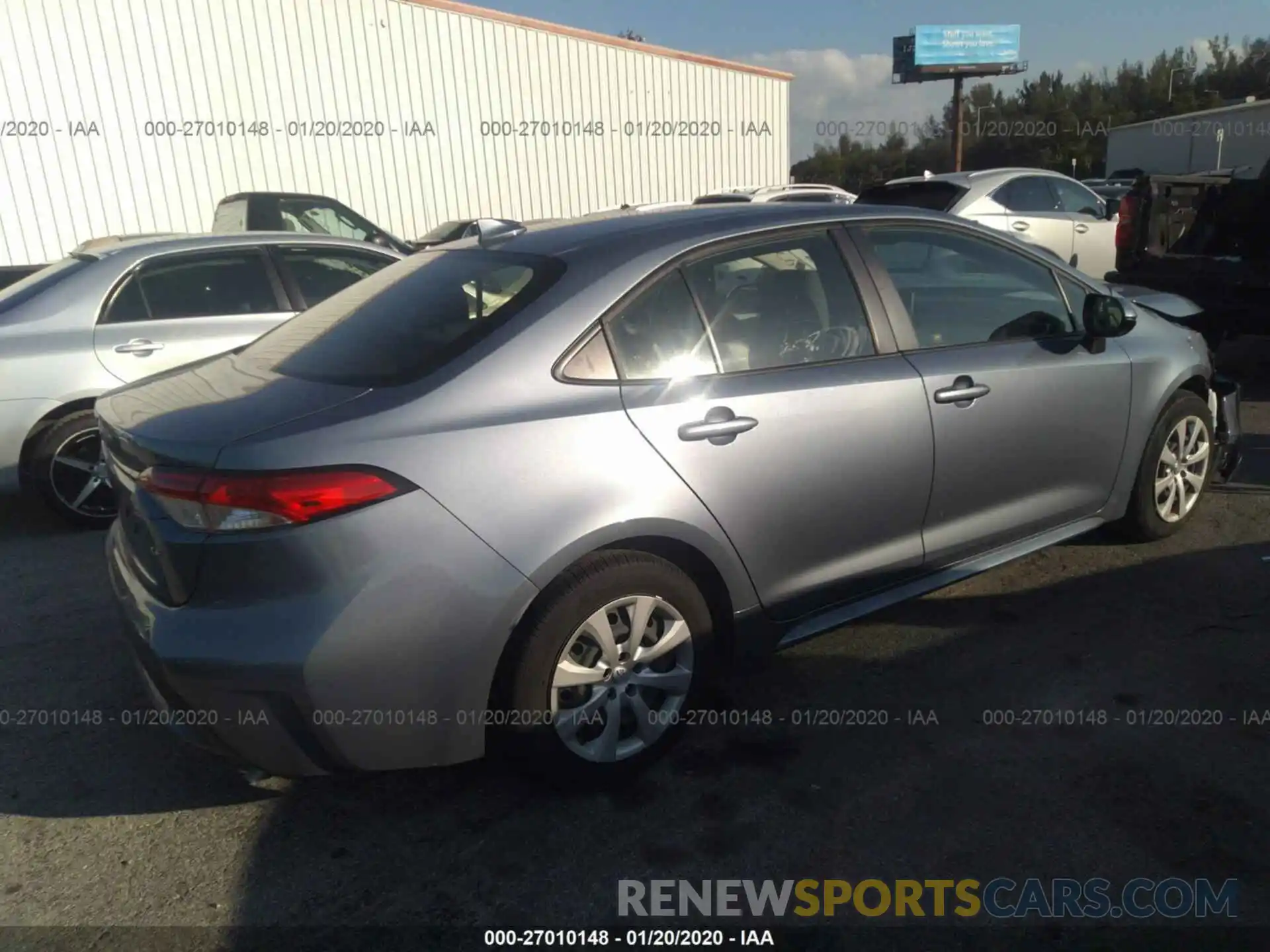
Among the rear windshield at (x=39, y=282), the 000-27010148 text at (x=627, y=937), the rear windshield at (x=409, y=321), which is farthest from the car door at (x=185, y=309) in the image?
the 000-27010148 text at (x=627, y=937)

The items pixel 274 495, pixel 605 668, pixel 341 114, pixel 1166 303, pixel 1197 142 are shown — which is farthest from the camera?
pixel 1197 142

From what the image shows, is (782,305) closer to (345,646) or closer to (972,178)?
(345,646)

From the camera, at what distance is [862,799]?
Answer: 9.02ft

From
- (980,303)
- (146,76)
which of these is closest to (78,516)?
(980,303)

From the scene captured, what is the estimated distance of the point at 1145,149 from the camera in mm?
43312

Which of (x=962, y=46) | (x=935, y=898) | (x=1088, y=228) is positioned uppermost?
(x=962, y=46)

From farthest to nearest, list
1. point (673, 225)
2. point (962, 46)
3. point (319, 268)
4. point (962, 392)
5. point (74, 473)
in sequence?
point (962, 46) < point (319, 268) < point (74, 473) < point (962, 392) < point (673, 225)

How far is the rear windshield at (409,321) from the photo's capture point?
8.68ft

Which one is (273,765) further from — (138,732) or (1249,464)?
(1249,464)

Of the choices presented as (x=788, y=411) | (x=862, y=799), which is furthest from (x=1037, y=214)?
(x=862, y=799)

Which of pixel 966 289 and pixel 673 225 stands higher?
pixel 673 225

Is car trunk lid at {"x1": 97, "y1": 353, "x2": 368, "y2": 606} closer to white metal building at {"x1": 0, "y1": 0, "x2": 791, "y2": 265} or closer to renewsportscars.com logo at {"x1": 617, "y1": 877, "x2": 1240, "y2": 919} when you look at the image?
renewsportscars.com logo at {"x1": 617, "y1": 877, "x2": 1240, "y2": 919}

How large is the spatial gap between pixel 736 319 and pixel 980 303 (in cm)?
120

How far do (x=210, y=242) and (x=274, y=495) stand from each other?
3.90 metres
